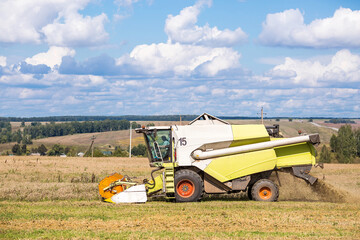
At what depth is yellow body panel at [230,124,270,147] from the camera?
59.2 ft

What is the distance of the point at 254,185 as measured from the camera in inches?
712

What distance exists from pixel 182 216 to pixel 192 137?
4515mm

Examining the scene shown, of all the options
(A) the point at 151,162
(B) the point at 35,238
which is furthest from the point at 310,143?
(B) the point at 35,238

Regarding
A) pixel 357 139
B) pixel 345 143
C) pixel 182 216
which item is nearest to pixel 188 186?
pixel 182 216

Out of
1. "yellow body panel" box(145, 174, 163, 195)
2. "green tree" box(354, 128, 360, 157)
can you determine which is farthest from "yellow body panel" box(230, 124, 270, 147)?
"green tree" box(354, 128, 360, 157)

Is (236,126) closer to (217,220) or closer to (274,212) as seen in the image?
(274,212)

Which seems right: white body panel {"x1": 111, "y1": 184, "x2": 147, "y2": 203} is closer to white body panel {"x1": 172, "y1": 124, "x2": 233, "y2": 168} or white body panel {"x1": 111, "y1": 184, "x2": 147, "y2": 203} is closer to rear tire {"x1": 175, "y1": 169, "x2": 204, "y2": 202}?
rear tire {"x1": 175, "y1": 169, "x2": 204, "y2": 202}

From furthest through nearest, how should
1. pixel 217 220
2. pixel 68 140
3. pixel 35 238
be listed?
pixel 68 140, pixel 217 220, pixel 35 238

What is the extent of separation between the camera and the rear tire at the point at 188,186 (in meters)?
17.5

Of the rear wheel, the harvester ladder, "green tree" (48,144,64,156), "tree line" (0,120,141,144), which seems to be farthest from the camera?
"tree line" (0,120,141,144)

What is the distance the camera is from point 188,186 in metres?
17.7

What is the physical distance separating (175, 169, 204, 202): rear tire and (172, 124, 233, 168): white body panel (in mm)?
512

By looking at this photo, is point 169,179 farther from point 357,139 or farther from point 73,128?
point 73,128

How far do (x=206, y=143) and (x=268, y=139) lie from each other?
2404 mm
